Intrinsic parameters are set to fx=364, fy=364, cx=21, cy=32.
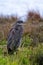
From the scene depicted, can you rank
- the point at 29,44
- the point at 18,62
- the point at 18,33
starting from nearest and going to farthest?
1. the point at 18,62
2. the point at 18,33
3. the point at 29,44

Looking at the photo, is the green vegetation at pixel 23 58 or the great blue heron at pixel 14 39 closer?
the green vegetation at pixel 23 58

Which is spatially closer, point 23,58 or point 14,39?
point 14,39

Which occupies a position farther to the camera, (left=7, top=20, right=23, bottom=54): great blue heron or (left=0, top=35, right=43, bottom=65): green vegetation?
(left=7, top=20, right=23, bottom=54): great blue heron

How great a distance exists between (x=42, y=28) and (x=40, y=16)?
7.11 feet

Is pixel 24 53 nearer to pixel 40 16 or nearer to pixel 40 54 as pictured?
pixel 40 54

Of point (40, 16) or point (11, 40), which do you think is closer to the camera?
point (11, 40)

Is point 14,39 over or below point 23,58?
over

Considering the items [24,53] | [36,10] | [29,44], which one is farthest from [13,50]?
[36,10]

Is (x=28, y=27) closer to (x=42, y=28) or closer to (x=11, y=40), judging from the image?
(x=42, y=28)

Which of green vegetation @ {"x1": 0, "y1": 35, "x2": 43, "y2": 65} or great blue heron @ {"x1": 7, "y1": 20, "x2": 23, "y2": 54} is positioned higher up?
great blue heron @ {"x1": 7, "y1": 20, "x2": 23, "y2": 54}

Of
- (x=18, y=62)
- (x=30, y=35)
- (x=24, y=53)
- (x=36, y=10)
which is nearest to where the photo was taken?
(x=18, y=62)

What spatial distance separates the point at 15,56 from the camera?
746cm

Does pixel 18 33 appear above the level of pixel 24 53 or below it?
above

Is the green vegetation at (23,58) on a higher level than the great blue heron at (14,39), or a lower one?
lower
